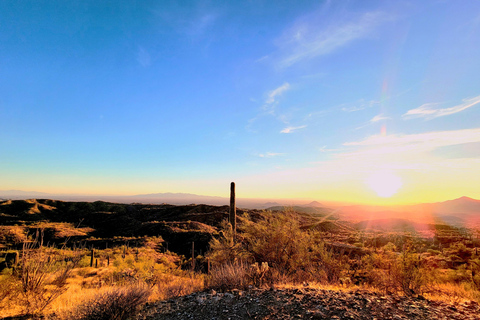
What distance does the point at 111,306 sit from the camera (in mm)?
5582

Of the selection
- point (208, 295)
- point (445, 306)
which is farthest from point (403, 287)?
point (208, 295)

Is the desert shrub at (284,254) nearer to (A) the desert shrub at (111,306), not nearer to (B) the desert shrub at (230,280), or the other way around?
(B) the desert shrub at (230,280)

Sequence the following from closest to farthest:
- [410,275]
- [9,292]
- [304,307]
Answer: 1. [304,307]
2. [9,292]
3. [410,275]

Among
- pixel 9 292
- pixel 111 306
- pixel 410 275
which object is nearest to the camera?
pixel 111 306

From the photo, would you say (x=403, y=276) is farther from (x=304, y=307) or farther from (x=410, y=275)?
(x=304, y=307)

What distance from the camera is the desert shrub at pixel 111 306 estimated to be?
215 inches

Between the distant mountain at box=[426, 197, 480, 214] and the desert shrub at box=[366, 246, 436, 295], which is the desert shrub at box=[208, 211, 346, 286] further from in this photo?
the distant mountain at box=[426, 197, 480, 214]

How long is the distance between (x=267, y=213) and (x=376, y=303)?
24.9 ft

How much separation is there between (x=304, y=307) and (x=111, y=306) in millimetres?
4518

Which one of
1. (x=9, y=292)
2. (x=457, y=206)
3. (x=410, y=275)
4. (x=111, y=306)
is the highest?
(x=410, y=275)

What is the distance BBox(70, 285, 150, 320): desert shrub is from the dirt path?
0.38 metres

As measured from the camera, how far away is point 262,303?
558cm

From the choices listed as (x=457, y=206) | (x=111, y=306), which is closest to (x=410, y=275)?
(x=111, y=306)

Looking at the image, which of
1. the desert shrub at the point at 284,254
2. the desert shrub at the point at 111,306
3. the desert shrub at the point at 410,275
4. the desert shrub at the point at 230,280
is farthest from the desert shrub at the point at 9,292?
the desert shrub at the point at 410,275
